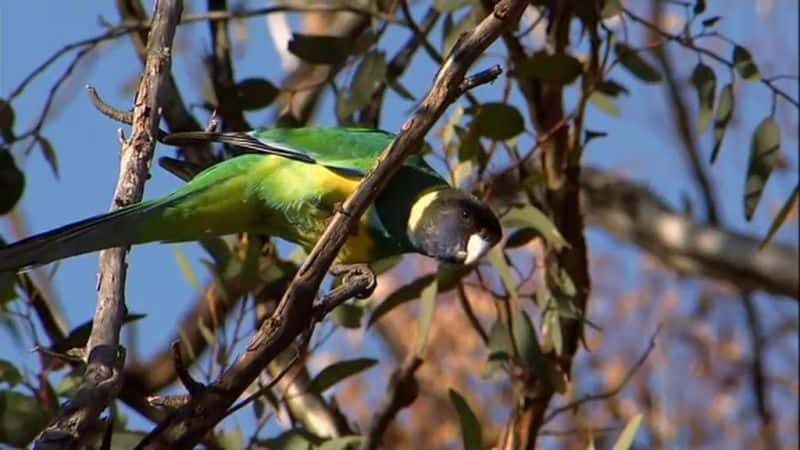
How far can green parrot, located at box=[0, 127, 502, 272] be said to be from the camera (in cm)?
233

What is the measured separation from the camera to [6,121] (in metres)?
2.58

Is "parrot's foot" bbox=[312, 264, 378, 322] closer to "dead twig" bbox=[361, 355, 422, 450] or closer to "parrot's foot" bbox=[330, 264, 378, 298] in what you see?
"parrot's foot" bbox=[330, 264, 378, 298]

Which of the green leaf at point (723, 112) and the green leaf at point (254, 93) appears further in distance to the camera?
the green leaf at point (254, 93)

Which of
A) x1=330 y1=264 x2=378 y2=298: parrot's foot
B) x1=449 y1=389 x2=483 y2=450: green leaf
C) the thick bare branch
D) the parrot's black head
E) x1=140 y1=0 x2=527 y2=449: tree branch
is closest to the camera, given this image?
x1=140 y1=0 x2=527 y2=449: tree branch

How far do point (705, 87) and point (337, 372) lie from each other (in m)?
0.79

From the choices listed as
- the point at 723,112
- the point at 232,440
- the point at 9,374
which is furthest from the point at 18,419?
the point at 723,112

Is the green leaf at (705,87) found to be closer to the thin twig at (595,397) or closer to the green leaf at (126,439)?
the thin twig at (595,397)

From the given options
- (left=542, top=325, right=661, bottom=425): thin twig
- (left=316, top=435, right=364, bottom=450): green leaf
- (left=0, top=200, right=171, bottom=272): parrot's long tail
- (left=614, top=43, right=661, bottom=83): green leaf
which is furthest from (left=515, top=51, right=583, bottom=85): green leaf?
(left=0, top=200, right=171, bottom=272): parrot's long tail

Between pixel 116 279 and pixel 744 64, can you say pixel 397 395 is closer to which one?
pixel 744 64

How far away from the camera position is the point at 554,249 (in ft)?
8.91

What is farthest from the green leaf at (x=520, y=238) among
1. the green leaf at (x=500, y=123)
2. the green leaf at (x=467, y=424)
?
the green leaf at (x=467, y=424)

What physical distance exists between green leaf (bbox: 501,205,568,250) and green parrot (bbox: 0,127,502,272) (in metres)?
0.13

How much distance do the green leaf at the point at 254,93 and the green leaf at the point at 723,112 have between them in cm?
81

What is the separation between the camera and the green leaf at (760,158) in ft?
8.41
